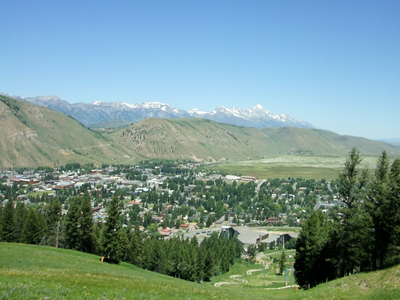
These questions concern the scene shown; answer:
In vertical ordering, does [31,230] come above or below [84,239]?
above

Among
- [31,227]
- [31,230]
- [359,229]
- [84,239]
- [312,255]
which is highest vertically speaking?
[359,229]

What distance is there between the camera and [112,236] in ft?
160

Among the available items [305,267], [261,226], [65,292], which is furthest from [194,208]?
[65,292]

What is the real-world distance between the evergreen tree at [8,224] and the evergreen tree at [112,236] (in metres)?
26.5

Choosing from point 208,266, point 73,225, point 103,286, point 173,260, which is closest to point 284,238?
point 208,266

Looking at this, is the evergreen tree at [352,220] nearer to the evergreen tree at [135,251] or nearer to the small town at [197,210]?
the evergreen tree at [135,251]

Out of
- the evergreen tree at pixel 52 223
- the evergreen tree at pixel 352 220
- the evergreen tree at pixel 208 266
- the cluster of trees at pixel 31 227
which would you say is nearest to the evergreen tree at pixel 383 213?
the evergreen tree at pixel 352 220

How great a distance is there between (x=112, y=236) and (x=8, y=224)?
94.3 ft

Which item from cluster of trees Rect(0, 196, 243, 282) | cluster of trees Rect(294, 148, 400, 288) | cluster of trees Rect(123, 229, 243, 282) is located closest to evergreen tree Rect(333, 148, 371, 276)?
cluster of trees Rect(294, 148, 400, 288)

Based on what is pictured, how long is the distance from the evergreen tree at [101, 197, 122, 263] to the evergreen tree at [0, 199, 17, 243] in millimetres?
26549

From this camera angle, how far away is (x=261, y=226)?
476 ft

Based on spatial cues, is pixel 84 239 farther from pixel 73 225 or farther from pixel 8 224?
pixel 8 224

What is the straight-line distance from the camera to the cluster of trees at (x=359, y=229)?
94.5 feet

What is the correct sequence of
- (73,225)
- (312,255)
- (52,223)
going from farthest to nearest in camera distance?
(52,223) < (73,225) < (312,255)
